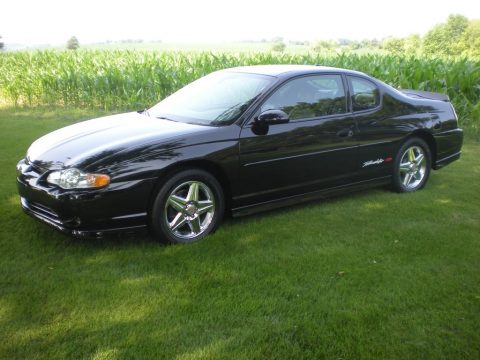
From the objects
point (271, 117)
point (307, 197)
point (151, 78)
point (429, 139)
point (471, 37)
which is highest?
point (471, 37)

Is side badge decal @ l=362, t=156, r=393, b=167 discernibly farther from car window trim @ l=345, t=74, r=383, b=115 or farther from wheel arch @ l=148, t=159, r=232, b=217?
wheel arch @ l=148, t=159, r=232, b=217

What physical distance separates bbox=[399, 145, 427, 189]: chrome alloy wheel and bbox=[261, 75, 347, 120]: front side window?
1313 mm

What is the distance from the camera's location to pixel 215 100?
196 inches

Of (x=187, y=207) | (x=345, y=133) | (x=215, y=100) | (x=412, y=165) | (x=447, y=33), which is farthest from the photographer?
(x=447, y=33)

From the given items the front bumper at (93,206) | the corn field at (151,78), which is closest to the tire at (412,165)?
the front bumper at (93,206)

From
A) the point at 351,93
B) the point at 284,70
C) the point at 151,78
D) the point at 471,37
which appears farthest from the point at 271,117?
the point at 471,37

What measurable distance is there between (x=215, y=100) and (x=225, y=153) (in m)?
0.81

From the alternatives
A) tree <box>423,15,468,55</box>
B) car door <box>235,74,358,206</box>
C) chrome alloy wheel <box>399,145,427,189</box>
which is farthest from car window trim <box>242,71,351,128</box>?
tree <box>423,15,468,55</box>

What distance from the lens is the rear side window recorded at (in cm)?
542

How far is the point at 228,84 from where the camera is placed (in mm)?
5141

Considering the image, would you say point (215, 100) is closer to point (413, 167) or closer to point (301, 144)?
point (301, 144)

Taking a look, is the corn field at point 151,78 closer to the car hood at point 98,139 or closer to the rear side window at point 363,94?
the rear side window at point 363,94

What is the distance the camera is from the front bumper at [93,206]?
3830mm

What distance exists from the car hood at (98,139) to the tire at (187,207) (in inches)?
16.8
